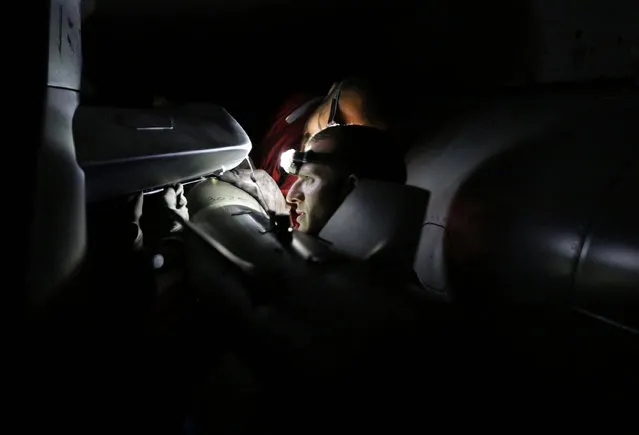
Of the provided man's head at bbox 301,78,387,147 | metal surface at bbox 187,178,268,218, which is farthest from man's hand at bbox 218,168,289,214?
man's head at bbox 301,78,387,147

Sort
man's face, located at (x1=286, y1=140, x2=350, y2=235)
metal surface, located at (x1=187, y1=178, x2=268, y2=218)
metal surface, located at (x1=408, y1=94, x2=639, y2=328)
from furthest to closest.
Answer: metal surface, located at (x1=187, y1=178, x2=268, y2=218) < man's face, located at (x1=286, y1=140, x2=350, y2=235) < metal surface, located at (x1=408, y1=94, x2=639, y2=328)

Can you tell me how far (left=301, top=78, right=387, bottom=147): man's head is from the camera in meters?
3.48

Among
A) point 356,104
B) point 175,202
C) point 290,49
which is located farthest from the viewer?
point 290,49

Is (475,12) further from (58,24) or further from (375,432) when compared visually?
(375,432)

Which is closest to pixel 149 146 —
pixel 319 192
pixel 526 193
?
pixel 319 192

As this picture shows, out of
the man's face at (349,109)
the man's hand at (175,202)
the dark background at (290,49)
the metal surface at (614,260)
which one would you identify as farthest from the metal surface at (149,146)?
the metal surface at (614,260)

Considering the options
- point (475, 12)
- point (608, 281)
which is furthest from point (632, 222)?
point (475, 12)

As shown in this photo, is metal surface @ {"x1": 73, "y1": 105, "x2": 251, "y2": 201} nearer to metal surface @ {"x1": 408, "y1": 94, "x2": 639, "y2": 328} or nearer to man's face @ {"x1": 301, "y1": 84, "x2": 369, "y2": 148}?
man's face @ {"x1": 301, "y1": 84, "x2": 369, "y2": 148}

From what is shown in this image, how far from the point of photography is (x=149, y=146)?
2.18 m

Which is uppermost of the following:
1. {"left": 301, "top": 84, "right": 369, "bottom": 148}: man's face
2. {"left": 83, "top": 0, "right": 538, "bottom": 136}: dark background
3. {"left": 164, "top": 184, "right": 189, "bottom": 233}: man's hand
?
{"left": 83, "top": 0, "right": 538, "bottom": 136}: dark background

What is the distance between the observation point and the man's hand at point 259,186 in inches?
117

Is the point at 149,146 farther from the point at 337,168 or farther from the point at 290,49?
the point at 290,49

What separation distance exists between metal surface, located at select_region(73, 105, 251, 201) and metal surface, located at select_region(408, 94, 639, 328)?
1.28m

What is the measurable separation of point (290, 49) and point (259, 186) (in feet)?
11.1
